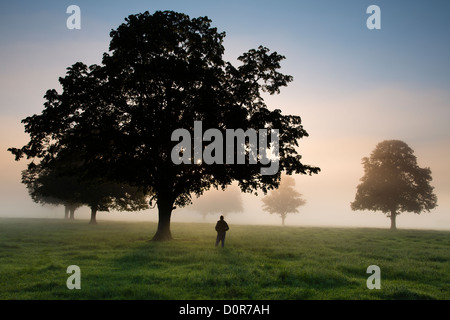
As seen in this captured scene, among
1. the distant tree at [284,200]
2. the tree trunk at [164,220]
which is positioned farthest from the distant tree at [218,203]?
the tree trunk at [164,220]

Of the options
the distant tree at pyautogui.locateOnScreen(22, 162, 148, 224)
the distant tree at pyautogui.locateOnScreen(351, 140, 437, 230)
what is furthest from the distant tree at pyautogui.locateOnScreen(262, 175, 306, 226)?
the distant tree at pyautogui.locateOnScreen(22, 162, 148, 224)

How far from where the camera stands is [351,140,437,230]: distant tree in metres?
50.3

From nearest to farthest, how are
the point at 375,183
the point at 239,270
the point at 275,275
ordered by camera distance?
the point at 275,275
the point at 239,270
the point at 375,183

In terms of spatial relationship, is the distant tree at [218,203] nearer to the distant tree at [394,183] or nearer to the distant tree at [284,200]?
the distant tree at [284,200]

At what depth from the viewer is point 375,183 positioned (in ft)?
172

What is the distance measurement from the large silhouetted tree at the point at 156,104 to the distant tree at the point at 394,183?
1357 inches

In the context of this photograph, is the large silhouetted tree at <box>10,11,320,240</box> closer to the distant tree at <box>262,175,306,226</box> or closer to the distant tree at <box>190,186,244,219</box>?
the distant tree at <box>262,175,306,226</box>

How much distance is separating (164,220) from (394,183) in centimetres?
4311

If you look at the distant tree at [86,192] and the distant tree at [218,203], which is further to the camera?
the distant tree at [218,203]

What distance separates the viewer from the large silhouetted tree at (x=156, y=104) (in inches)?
939

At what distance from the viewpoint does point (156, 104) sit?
2491cm
